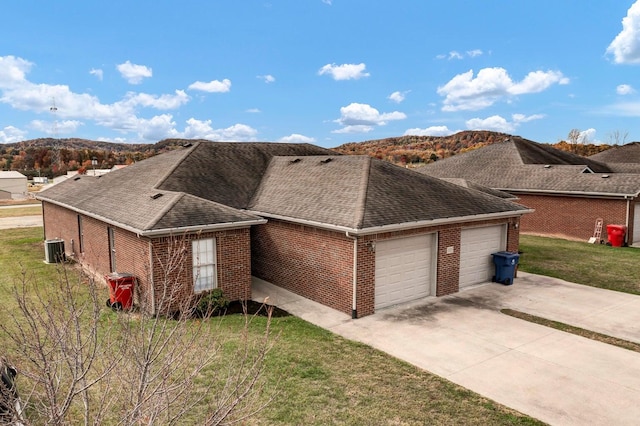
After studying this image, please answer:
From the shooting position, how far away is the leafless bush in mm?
3747

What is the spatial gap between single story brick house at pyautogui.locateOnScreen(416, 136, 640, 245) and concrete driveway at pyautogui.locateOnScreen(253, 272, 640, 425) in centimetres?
1105

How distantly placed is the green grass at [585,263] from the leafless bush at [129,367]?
11906mm

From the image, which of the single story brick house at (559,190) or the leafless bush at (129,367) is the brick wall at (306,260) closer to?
the leafless bush at (129,367)

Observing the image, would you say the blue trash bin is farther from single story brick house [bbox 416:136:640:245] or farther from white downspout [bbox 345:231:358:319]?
single story brick house [bbox 416:136:640:245]

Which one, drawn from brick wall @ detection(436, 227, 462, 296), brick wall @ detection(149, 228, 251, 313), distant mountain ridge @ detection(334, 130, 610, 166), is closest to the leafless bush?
brick wall @ detection(149, 228, 251, 313)

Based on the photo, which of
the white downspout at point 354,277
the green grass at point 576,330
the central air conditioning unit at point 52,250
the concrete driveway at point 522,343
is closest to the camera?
the concrete driveway at point 522,343

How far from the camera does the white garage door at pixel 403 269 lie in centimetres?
1223

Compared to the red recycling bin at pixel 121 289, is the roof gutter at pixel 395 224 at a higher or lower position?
higher

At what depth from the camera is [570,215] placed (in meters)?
24.9

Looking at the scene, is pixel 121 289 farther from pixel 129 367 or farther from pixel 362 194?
pixel 362 194

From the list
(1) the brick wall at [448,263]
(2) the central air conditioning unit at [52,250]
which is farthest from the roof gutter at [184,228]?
(2) the central air conditioning unit at [52,250]

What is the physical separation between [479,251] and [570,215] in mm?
13291

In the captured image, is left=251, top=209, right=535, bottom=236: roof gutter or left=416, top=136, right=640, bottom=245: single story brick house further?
left=416, top=136, right=640, bottom=245: single story brick house

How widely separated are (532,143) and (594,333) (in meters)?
28.0
